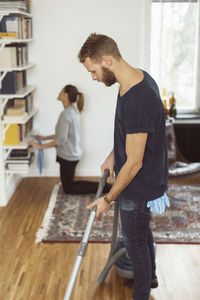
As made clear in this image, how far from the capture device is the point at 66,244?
11.1 ft

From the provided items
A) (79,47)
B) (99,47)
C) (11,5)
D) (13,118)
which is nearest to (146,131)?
(99,47)

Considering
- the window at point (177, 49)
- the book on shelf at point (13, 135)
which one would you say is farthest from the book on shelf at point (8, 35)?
the window at point (177, 49)

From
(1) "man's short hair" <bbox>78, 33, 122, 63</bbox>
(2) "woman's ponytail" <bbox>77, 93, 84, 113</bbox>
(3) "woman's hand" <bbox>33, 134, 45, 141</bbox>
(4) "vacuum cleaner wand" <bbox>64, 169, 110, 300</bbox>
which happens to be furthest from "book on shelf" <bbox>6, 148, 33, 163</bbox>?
(1) "man's short hair" <bbox>78, 33, 122, 63</bbox>

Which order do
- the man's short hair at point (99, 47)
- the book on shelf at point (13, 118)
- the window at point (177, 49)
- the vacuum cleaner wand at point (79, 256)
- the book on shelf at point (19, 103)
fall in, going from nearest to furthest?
the vacuum cleaner wand at point (79, 256) < the man's short hair at point (99, 47) < the book on shelf at point (13, 118) < the book on shelf at point (19, 103) < the window at point (177, 49)

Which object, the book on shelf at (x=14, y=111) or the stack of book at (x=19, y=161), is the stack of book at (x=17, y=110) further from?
the stack of book at (x=19, y=161)

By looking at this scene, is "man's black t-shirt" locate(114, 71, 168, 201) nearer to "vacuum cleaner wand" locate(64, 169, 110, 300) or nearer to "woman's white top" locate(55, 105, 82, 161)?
"vacuum cleaner wand" locate(64, 169, 110, 300)

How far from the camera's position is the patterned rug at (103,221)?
348 centimetres

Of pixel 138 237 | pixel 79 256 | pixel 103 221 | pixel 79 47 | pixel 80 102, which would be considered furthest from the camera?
pixel 79 47

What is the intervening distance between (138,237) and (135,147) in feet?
1.82

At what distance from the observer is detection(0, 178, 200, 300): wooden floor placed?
108 inches

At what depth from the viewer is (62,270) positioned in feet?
9.91

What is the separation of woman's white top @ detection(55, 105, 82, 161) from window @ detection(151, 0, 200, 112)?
4.53 feet

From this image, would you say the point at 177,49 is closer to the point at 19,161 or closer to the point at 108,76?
the point at 19,161

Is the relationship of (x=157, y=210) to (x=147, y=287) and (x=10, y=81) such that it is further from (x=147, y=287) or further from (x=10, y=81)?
(x=10, y=81)
